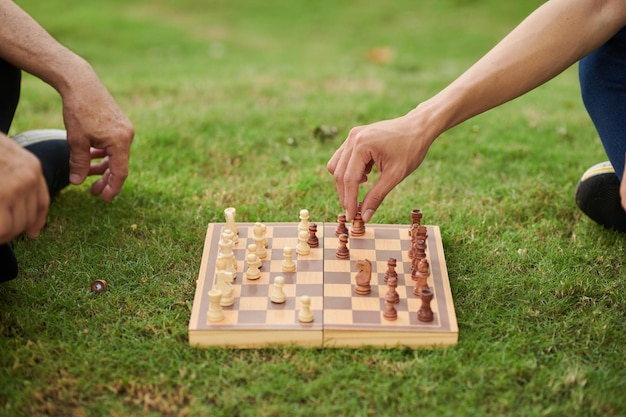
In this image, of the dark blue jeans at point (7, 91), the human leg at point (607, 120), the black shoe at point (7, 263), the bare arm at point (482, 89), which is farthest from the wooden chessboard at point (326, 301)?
the dark blue jeans at point (7, 91)

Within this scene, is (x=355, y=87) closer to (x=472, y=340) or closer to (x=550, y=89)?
(x=550, y=89)

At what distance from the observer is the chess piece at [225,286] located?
2.23 m

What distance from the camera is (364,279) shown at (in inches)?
91.0

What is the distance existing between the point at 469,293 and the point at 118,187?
1448mm

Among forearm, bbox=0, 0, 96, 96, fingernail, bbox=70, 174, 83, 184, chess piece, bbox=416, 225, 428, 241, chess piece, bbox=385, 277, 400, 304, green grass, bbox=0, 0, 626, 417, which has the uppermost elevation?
forearm, bbox=0, 0, 96, 96

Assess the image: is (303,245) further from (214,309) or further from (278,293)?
(214,309)

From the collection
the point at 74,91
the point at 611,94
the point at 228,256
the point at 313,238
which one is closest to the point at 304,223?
the point at 313,238

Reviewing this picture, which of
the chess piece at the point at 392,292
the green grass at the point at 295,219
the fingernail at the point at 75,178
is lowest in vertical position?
the green grass at the point at 295,219

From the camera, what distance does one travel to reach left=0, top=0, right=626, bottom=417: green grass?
1.96 meters

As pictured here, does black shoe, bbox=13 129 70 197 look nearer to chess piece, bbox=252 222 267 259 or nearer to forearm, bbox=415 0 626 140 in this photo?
chess piece, bbox=252 222 267 259

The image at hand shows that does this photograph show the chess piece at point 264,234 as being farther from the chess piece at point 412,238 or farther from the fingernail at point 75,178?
the fingernail at point 75,178

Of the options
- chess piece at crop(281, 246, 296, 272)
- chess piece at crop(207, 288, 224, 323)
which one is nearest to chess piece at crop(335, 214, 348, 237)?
chess piece at crop(281, 246, 296, 272)

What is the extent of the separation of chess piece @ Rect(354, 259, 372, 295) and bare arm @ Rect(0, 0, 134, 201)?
103cm

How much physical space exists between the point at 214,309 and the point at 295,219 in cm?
91
